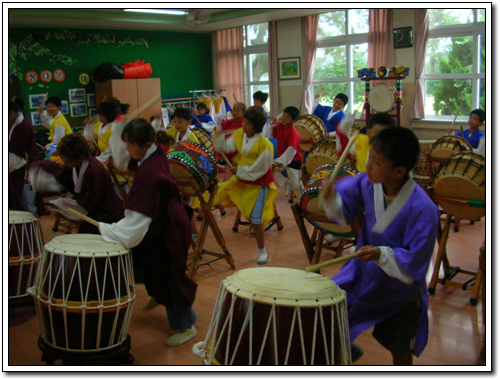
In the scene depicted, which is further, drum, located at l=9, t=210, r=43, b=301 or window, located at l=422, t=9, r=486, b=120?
window, located at l=422, t=9, r=486, b=120

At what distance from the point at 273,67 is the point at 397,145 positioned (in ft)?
27.9

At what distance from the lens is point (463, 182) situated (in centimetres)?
293

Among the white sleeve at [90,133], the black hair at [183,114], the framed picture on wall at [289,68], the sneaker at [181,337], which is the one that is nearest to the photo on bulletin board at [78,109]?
the framed picture on wall at [289,68]

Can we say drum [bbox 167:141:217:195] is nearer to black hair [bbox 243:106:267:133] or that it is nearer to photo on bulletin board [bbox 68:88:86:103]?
black hair [bbox 243:106:267:133]

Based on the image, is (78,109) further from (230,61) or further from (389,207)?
(389,207)

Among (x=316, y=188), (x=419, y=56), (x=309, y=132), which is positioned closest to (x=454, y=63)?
(x=419, y=56)

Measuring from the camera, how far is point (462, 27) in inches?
291

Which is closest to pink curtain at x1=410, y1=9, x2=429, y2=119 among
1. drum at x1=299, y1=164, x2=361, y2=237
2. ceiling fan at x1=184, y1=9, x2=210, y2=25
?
ceiling fan at x1=184, y1=9, x2=210, y2=25

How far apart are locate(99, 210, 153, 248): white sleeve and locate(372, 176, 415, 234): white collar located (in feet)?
3.50

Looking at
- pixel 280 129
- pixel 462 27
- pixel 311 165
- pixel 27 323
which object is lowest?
pixel 27 323

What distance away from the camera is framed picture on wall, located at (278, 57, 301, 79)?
9570 millimetres

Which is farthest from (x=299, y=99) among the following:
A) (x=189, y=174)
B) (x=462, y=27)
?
(x=189, y=174)
